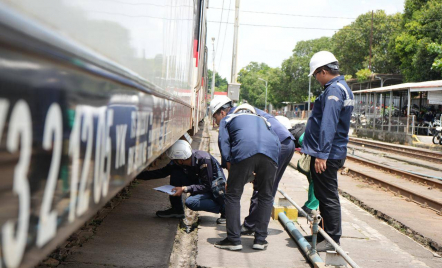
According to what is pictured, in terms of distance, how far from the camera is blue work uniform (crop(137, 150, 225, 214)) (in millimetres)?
4832

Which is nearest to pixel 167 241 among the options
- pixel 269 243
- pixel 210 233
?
pixel 210 233

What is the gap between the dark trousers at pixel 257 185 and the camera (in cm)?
410

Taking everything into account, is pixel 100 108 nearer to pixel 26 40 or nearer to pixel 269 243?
pixel 26 40

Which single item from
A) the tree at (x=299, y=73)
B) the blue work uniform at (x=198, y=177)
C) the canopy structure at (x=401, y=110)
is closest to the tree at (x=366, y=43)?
the tree at (x=299, y=73)

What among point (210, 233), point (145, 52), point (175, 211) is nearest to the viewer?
point (145, 52)

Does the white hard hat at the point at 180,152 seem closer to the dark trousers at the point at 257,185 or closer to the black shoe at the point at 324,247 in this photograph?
the dark trousers at the point at 257,185

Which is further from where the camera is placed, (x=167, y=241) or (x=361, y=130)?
(x=361, y=130)

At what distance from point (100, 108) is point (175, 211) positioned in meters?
4.15

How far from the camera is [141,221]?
5.15 m

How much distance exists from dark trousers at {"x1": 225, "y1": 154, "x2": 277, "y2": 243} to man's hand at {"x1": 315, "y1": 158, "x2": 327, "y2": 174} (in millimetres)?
397

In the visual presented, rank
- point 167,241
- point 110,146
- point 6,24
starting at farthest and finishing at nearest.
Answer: point 167,241
point 110,146
point 6,24

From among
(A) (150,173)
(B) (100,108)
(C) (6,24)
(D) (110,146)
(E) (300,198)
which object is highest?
(C) (6,24)

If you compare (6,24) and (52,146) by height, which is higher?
(6,24)

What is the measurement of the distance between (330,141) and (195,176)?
1.71 meters
